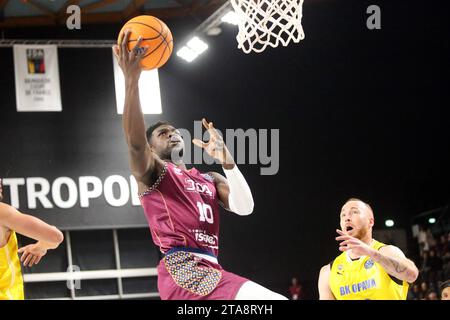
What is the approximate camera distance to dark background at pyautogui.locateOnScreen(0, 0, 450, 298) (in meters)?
11.5

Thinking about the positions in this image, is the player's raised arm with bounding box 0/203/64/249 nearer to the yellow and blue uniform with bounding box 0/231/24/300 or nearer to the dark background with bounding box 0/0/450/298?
the yellow and blue uniform with bounding box 0/231/24/300

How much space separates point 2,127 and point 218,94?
3.34 metres

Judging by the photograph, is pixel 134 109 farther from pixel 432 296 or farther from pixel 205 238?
pixel 432 296

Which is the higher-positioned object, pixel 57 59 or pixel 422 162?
pixel 57 59

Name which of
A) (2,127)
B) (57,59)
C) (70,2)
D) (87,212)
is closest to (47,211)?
(87,212)

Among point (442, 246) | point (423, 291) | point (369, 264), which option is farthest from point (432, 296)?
point (369, 264)

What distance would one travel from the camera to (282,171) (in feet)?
40.5

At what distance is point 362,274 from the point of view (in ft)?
18.7

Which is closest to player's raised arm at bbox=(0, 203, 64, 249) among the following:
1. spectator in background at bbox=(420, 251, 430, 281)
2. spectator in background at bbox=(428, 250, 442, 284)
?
spectator in background at bbox=(428, 250, 442, 284)

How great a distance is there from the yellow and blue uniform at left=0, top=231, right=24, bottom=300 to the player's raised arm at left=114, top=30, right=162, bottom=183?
0.83 metres

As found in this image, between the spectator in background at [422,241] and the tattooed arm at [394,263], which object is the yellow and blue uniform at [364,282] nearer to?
the tattooed arm at [394,263]

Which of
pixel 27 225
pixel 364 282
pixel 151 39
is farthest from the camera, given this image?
pixel 364 282

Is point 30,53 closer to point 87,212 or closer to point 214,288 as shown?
point 87,212

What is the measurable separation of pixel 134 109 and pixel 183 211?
0.74 m
